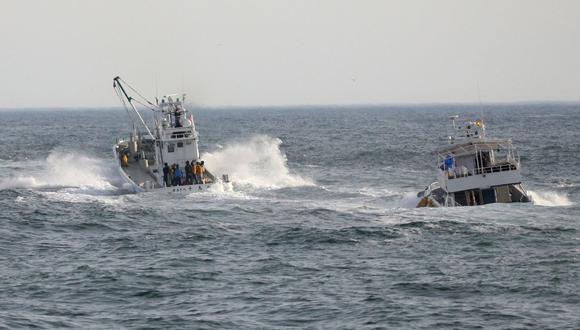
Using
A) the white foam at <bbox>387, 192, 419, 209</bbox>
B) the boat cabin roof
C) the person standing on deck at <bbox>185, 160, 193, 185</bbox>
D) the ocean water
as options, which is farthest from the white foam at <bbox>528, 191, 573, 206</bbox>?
the person standing on deck at <bbox>185, 160, 193, 185</bbox>

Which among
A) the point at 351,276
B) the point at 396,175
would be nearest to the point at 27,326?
the point at 351,276

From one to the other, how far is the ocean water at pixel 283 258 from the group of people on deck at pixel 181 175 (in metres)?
1.88

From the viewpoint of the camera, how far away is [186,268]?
34219 millimetres

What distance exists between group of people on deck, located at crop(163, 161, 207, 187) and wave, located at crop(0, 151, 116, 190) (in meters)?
5.21

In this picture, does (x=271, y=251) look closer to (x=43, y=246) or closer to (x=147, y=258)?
(x=147, y=258)

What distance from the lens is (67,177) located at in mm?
65500

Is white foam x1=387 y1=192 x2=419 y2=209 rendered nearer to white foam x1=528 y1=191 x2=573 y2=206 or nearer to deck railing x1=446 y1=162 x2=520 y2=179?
deck railing x1=446 y1=162 x2=520 y2=179

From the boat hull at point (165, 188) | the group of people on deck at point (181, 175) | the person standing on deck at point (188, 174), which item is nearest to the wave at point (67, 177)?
the boat hull at point (165, 188)

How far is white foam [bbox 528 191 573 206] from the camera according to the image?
50.5 m

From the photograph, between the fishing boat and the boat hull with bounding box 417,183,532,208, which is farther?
the boat hull with bounding box 417,183,532,208

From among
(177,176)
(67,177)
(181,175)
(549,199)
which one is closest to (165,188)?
(177,176)

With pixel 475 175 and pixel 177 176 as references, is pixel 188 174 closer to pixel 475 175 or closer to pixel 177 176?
pixel 177 176

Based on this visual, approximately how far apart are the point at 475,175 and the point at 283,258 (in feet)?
56.3

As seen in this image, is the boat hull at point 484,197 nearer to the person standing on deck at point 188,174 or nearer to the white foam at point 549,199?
the white foam at point 549,199
